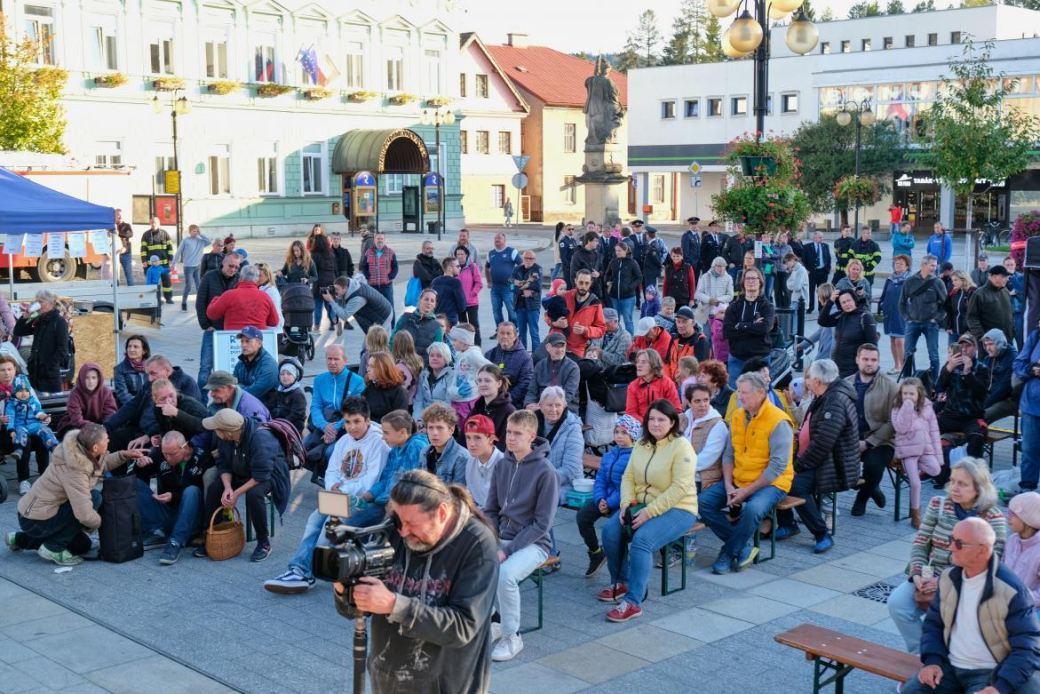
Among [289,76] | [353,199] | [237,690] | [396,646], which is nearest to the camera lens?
[396,646]

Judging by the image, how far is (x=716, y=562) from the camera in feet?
29.6

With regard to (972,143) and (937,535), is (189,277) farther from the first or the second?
(972,143)

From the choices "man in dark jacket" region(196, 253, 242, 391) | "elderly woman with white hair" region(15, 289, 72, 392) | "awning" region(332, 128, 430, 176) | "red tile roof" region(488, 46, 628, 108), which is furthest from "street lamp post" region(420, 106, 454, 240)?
"elderly woman with white hair" region(15, 289, 72, 392)

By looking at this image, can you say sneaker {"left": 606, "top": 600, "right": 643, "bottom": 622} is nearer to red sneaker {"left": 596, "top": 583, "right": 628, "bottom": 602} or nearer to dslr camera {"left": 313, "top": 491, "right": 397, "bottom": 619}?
red sneaker {"left": 596, "top": 583, "right": 628, "bottom": 602}

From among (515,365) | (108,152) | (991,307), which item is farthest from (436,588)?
(108,152)

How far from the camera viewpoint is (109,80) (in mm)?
38531

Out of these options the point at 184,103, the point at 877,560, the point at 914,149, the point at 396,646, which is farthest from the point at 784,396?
the point at 914,149

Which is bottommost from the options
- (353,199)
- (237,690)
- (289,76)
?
(237,690)

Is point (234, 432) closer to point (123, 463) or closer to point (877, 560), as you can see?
point (123, 463)

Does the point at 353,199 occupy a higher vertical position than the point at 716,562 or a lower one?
higher

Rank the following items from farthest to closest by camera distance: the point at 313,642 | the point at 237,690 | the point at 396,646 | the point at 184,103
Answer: the point at 184,103
the point at 313,642
the point at 237,690
the point at 396,646

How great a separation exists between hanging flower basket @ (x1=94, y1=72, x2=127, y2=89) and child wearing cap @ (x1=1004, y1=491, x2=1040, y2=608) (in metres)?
37.0

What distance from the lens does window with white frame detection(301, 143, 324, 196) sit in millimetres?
46331

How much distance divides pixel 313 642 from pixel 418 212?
4254cm
